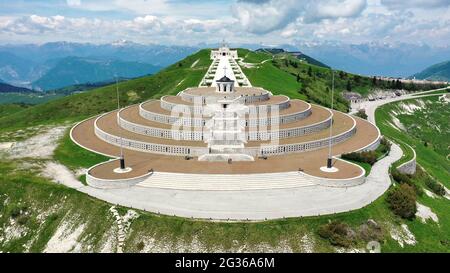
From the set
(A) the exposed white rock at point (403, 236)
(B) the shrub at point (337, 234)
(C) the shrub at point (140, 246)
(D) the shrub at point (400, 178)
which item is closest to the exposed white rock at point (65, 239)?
(C) the shrub at point (140, 246)

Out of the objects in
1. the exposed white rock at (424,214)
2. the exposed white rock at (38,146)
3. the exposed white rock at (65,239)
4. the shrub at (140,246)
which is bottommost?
the exposed white rock at (424,214)

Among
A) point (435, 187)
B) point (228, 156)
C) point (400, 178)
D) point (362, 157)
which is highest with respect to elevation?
point (228, 156)

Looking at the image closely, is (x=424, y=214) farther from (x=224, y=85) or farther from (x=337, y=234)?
(x=224, y=85)

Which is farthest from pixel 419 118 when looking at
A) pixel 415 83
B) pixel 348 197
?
pixel 348 197

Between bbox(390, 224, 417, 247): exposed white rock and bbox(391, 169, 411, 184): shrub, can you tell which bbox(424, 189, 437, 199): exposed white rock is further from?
bbox(390, 224, 417, 247): exposed white rock

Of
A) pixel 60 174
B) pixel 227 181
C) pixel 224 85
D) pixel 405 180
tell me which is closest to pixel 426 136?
pixel 224 85

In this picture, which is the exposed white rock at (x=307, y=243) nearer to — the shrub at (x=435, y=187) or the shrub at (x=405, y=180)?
the shrub at (x=405, y=180)

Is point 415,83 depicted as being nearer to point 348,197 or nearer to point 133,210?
point 348,197
